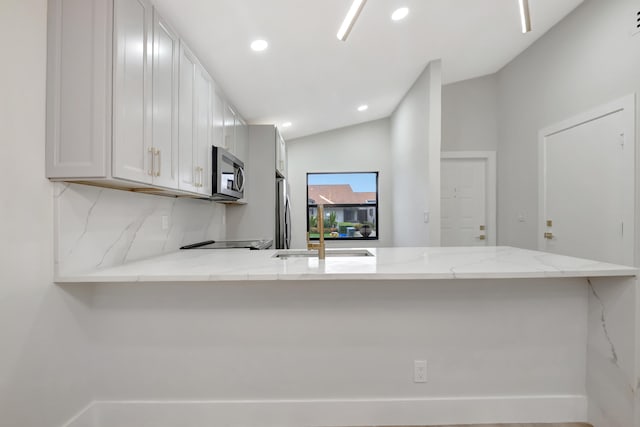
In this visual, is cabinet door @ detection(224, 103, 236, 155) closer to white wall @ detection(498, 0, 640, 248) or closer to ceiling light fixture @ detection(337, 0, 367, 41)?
ceiling light fixture @ detection(337, 0, 367, 41)

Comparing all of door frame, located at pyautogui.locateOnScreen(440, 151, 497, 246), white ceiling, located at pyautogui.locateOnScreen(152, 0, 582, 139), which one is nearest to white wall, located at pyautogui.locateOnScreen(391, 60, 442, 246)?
white ceiling, located at pyautogui.locateOnScreen(152, 0, 582, 139)

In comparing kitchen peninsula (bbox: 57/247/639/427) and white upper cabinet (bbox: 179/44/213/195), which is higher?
white upper cabinet (bbox: 179/44/213/195)

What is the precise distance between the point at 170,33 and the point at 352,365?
7.11 ft

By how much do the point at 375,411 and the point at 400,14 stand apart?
2.87 meters

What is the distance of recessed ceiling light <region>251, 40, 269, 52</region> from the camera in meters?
2.37

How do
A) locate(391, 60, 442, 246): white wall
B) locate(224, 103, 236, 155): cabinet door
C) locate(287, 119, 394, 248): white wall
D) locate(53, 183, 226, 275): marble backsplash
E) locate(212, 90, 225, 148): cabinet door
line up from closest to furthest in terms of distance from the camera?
locate(53, 183, 226, 275): marble backsplash < locate(212, 90, 225, 148): cabinet door < locate(224, 103, 236, 155): cabinet door < locate(391, 60, 442, 246): white wall < locate(287, 119, 394, 248): white wall

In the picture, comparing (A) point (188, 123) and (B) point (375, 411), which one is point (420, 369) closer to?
(B) point (375, 411)

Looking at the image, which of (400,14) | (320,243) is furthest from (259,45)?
(320,243)

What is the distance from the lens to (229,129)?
3.06m

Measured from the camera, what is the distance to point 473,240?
14.7ft

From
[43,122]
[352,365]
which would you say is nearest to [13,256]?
[43,122]

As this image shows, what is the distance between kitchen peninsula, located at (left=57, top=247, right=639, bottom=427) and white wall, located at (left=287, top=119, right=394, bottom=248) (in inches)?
154

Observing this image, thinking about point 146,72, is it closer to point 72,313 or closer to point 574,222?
point 72,313

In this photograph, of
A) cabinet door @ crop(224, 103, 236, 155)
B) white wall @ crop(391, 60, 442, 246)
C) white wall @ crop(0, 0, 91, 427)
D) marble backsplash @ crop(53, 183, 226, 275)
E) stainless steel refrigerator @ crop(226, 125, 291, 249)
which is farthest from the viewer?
stainless steel refrigerator @ crop(226, 125, 291, 249)
